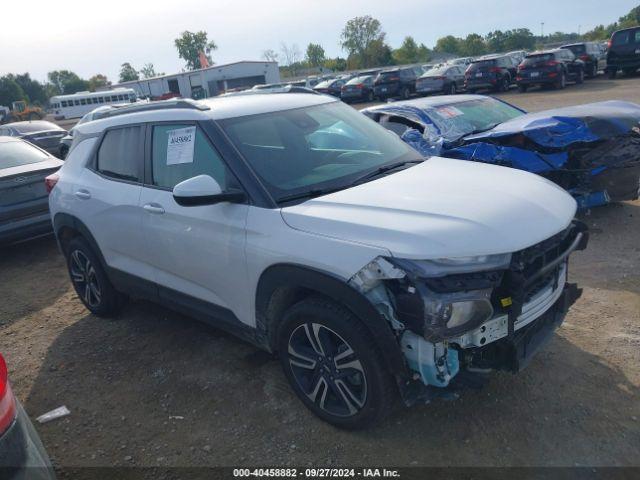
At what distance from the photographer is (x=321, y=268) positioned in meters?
2.72

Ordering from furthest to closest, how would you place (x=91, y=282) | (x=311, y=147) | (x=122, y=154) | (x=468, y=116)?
(x=468, y=116)
(x=91, y=282)
(x=122, y=154)
(x=311, y=147)

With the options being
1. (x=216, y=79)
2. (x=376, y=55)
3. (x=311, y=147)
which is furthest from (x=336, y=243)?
(x=376, y=55)

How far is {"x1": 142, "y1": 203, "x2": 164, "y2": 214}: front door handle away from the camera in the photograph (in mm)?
3691

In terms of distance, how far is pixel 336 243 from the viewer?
2.69m

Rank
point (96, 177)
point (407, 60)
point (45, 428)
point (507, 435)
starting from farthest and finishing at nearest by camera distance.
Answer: point (407, 60) < point (96, 177) < point (45, 428) < point (507, 435)

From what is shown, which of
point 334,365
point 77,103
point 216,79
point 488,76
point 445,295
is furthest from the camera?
point 216,79

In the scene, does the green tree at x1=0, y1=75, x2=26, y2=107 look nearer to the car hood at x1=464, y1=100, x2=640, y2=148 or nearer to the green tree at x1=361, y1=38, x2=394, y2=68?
the green tree at x1=361, y1=38, x2=394, y2=68

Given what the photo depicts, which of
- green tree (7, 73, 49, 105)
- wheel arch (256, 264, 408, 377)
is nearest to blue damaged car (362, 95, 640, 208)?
wheel arch (256, 264, 408, 377)

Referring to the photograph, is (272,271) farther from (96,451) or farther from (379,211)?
(96,451)

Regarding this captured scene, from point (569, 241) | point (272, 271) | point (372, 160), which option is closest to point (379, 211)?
point (272, 271)

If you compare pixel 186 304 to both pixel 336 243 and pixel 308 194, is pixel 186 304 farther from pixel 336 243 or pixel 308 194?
pixel 336 243

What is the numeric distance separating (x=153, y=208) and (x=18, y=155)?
194 inches

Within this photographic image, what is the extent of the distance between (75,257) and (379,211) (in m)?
3.47

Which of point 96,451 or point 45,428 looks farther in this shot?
point 45,428
